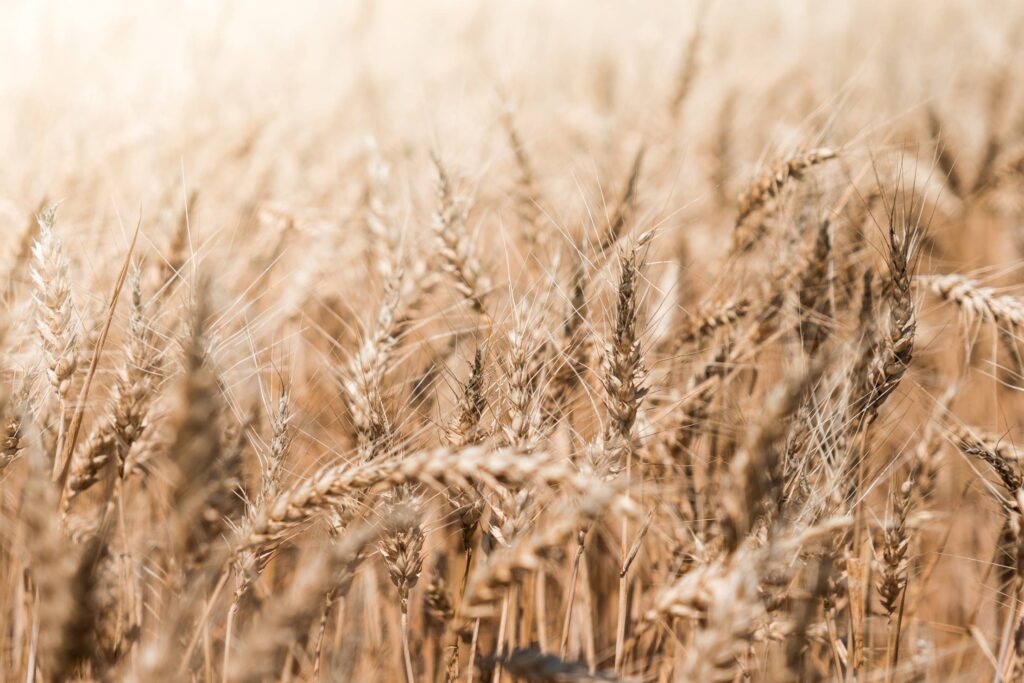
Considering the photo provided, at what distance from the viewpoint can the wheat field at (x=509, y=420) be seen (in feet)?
2.48

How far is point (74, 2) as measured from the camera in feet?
15.9

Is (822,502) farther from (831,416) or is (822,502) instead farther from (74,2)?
(74,2)

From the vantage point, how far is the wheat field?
756 millimetres

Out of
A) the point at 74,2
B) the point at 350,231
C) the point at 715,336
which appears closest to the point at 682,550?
the point at 715,336

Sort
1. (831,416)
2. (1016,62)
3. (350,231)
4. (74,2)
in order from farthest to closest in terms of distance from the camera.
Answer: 1. (74,2)
2. (1016,62)
3. (350,231)
4. (831,416)

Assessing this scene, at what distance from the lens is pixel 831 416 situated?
1.10 meters

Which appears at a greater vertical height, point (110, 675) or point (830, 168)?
point (830, 168)

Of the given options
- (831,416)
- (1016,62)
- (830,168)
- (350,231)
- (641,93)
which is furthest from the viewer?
(641,93)

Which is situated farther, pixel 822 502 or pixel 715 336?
pixel 715 336

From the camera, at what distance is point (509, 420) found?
1.02m

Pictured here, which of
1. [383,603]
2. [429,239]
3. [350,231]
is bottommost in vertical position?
[383,603]

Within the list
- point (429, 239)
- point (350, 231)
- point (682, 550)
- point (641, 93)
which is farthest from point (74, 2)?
point (682, 550)

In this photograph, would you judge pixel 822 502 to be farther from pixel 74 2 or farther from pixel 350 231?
pixel 74 2

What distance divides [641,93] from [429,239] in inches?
136
